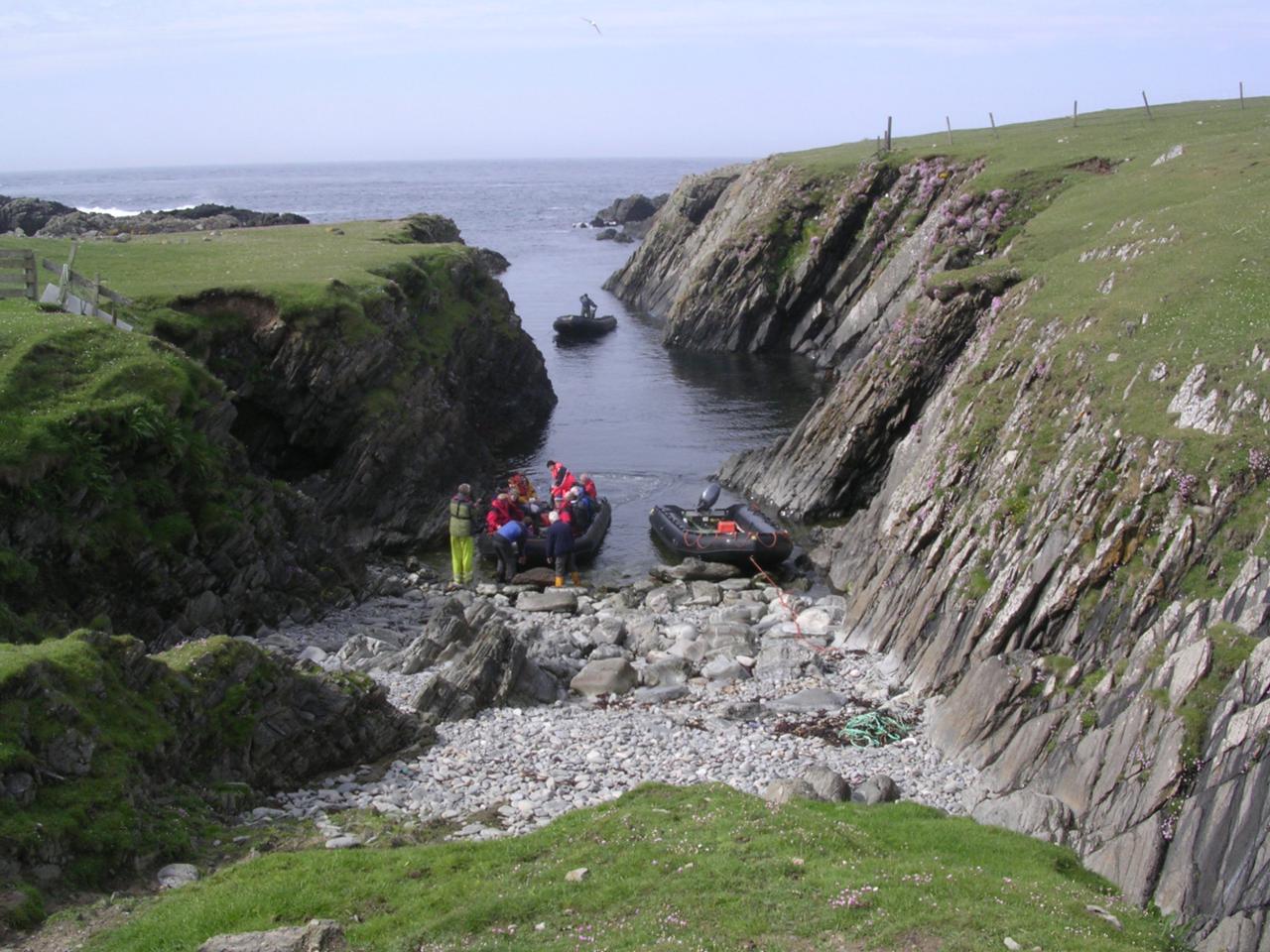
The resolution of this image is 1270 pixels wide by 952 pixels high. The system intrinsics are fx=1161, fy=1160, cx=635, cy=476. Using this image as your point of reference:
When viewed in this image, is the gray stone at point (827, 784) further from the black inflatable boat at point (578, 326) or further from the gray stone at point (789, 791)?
the black inflatable boat at point (578, 326)

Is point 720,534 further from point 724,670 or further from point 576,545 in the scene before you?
point 724,670

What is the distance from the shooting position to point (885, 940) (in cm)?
1372

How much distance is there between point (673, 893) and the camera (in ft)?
48.6

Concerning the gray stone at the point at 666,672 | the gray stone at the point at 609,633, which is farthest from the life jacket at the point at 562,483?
the gray stone at the point at 666,672

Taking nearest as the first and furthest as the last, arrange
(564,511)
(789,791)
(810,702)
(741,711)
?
(789,791) → (741,711) → (810,702) → (564,511)

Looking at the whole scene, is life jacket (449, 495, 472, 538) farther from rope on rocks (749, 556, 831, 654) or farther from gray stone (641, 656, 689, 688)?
gray stone (641, 656, 689, 688)

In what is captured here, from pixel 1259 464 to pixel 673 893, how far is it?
596 inches

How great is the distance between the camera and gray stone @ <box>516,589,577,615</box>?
37.7 metres

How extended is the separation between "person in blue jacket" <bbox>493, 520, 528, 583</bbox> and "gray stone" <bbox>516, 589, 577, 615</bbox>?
116 inches

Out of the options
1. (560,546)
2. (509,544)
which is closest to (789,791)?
(560,546)

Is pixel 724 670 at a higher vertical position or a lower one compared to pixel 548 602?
higher

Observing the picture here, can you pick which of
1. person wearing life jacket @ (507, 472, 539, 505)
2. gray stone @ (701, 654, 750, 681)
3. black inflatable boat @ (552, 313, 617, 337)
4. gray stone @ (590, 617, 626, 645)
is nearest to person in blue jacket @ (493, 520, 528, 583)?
person wearing life jacket @ (507, 472, 539, 505)

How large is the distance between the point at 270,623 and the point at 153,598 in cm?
389

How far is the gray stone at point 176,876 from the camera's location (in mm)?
16703
